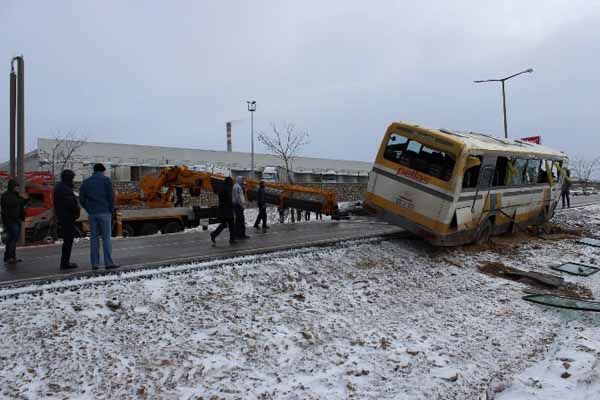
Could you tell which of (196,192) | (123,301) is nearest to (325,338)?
(123,301)

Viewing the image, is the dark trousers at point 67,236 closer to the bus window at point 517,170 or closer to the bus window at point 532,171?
the bus window at point 517,170

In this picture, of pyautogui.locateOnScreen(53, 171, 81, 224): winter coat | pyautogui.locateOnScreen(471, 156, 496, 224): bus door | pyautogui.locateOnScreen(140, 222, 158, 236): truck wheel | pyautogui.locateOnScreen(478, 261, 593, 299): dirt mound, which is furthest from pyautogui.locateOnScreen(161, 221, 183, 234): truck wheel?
pyautogui.locateOnScreen(478, 261, 593, 299): dirt mound

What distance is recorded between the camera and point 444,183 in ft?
39.3

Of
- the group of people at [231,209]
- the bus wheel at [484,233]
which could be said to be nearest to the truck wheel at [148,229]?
the group of people at [231,209]

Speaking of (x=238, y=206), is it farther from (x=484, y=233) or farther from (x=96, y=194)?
(x=484, y=233)

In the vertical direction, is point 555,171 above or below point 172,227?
above

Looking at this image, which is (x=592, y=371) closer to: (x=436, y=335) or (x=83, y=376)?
(x=436, y=335)

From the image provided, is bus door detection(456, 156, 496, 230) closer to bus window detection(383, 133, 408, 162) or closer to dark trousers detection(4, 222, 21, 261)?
bus window detection(383, 133, 408, 162)

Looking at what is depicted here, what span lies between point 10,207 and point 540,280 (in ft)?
36.8

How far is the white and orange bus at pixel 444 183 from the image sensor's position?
474 inches

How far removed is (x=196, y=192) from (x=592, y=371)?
1532cm

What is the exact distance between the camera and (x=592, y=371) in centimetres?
645

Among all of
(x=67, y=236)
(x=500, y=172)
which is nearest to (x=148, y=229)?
(x=67, y=236)

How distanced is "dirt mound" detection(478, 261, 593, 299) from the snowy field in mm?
1403
